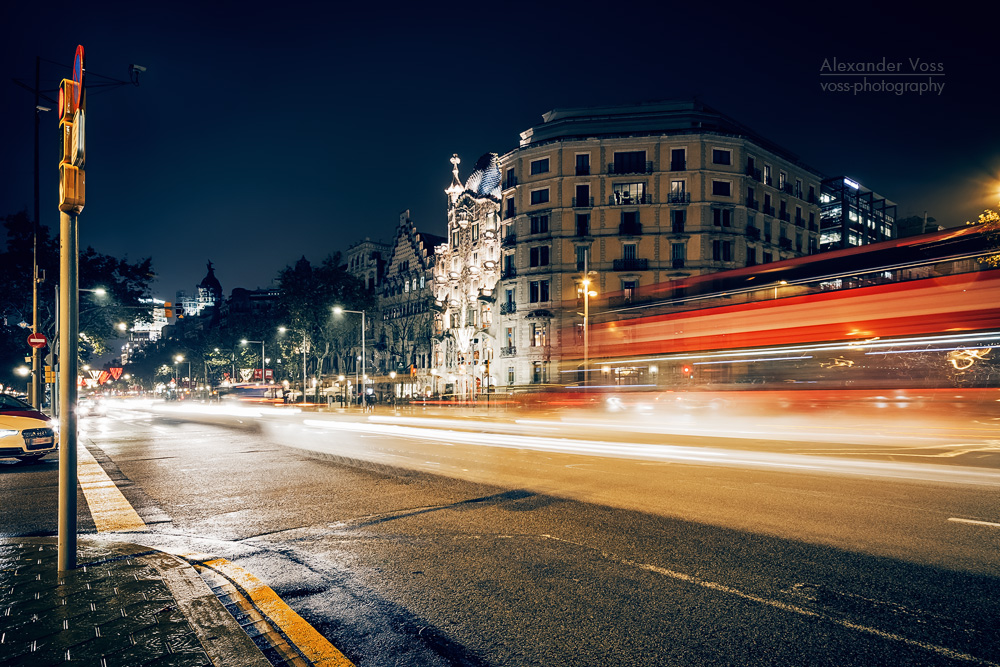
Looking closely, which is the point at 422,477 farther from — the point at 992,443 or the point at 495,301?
the point at 495,301

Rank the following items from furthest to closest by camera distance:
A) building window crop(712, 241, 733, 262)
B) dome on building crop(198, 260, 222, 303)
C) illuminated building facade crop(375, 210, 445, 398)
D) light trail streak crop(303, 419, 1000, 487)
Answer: dome on building crop(198, 260, 222, 303), illuminated building facade crop(375, 210, 445, 398), building window crop(712, 241, 733, 262), light trail streak crop(303, 419, 1000, 487)

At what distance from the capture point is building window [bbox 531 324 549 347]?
54.6 m

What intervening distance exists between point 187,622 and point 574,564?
3.19 m

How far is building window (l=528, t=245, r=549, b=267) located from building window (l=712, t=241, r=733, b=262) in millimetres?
15624

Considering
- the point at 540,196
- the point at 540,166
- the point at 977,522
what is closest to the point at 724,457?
the point at 977,522

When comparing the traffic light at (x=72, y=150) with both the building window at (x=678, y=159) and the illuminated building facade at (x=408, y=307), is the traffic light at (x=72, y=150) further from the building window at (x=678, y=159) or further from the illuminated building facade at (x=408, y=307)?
the illuminated building facade at (x=408, y=307)

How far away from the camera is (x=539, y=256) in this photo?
55.8 meters

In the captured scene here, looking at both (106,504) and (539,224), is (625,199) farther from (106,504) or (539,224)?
(106,504)

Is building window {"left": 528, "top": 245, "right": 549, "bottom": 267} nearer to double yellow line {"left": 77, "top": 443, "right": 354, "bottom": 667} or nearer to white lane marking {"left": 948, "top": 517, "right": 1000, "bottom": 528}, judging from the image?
double yellow line {"left": 77, "top": 443, "right": 354, "bottom": 667}

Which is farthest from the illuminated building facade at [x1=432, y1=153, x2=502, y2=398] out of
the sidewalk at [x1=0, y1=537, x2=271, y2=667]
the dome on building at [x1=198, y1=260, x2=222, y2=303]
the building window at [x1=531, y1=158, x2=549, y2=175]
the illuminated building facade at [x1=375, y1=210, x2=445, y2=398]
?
the dome on building at [x1=198, y1=260, x2=222, y2=303]

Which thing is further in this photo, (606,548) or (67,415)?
(606,548)

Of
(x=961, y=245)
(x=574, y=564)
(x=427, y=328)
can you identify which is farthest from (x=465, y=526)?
(x=427, y=328)

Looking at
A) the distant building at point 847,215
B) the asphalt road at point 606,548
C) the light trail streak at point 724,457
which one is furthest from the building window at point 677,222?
the asphalt road at point 606,548

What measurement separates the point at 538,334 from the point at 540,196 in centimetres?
1377
